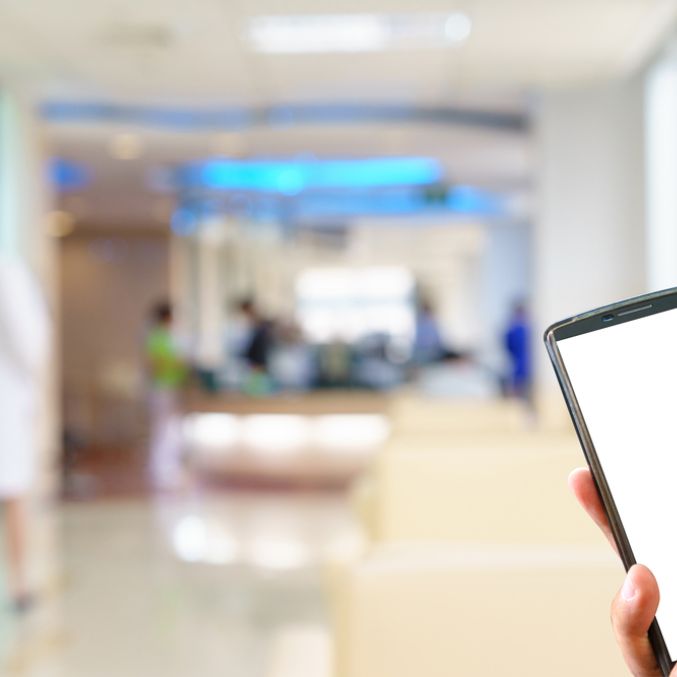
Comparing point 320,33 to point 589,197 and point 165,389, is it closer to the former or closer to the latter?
point 589,197

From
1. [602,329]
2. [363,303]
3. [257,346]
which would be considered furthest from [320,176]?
[363,303]

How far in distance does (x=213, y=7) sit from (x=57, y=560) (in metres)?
3.25

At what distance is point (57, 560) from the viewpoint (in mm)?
Answer: 6559

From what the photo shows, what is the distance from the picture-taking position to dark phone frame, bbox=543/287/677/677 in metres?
1.03

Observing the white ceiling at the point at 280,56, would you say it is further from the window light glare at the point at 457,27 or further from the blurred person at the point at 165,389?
the blurred person at the point at 165,389

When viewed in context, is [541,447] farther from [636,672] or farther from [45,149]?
[45,149]

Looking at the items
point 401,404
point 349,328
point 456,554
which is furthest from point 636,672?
point 349,328

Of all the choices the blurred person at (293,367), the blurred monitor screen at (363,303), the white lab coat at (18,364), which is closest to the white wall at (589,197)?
the blurred person at (293,367)

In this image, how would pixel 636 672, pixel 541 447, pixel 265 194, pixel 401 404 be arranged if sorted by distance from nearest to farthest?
pixel 636 672
pixel 541 447
pixel 401 404
pixel 265 194

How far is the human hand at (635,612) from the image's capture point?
992mm

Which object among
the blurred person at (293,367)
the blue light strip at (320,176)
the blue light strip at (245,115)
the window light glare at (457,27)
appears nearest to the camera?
the window light glare at (457,27)

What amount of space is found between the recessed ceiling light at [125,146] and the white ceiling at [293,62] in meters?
0.11

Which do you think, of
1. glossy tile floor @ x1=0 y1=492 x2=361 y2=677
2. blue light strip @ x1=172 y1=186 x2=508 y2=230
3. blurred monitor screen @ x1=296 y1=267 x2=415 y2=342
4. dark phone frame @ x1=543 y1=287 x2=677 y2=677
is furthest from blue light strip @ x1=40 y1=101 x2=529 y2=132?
blurred monitor screen @ x1=296 y1=267 x2=415 y2=342

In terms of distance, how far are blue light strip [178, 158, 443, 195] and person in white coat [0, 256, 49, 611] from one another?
8.60 metres
